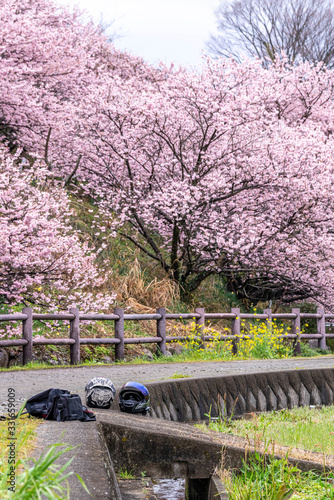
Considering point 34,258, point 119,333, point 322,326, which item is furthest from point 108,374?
point 322,326

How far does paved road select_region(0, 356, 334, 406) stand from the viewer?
795cm

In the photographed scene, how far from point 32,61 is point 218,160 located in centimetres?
710

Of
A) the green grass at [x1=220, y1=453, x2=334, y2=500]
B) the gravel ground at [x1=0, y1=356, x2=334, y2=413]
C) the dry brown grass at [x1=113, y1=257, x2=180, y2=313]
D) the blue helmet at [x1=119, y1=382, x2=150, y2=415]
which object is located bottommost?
the green grass at [x1=220, y1=453, x2=334, y2=500]

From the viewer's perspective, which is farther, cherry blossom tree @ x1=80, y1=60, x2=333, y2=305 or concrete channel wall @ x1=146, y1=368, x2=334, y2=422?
cherry blossom tree @ x1=80, y1=60, x2=333, y2=305

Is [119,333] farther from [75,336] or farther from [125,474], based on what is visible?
[125,474]

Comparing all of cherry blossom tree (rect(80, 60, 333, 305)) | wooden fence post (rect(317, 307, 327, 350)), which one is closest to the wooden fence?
wooden fence post (rect(317, 307, 327, 350))

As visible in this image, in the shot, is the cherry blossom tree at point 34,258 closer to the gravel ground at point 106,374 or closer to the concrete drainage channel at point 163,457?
the gravel ground at point 106,374

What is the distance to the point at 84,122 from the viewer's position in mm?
18172

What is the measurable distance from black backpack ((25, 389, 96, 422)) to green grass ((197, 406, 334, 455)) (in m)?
1.53

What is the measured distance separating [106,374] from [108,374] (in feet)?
0.14

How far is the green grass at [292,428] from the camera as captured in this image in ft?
20.8

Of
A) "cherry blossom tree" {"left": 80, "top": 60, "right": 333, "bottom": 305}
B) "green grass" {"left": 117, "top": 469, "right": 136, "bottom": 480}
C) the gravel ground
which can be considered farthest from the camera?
"cherry blossom tree" {"left": 80, "top": 60, "right": 333, "bottom": 305}

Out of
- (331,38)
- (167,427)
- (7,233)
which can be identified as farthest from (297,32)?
(167,427)

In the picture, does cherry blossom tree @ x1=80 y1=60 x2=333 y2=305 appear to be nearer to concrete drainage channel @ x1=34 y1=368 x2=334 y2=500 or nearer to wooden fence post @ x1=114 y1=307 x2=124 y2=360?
wooden fence post @ x1=114 y1=307 x2=124 y2=360
